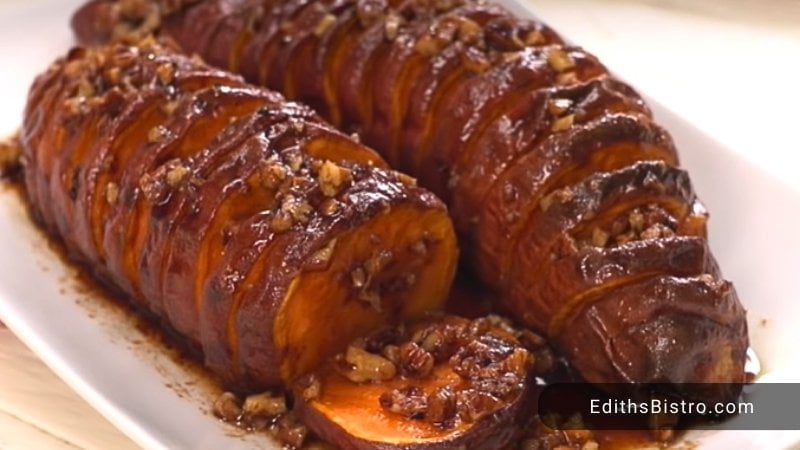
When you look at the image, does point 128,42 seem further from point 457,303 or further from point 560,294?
point 560,294

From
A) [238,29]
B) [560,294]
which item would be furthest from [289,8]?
[560,294]

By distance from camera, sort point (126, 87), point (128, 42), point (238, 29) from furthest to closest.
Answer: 1. point (238, 29)
2. point (128, 42)
3. point (126, 87)

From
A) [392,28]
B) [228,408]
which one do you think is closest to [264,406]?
[228,408]

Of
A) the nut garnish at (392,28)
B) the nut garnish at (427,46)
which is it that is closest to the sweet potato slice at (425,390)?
the nut garnish at (427,46)

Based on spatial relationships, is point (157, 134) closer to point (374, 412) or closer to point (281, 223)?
point (281, 223)

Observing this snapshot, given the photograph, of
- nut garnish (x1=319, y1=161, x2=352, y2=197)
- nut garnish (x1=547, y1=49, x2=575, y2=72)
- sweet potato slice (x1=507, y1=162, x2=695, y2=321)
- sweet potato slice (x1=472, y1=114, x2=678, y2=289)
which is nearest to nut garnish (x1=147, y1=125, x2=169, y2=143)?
nut garnish (x1=319, y1=161, x2=352, y2=197)

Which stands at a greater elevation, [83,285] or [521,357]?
[521,357]

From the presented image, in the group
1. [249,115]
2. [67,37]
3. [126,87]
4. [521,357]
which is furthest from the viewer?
[67,37]
